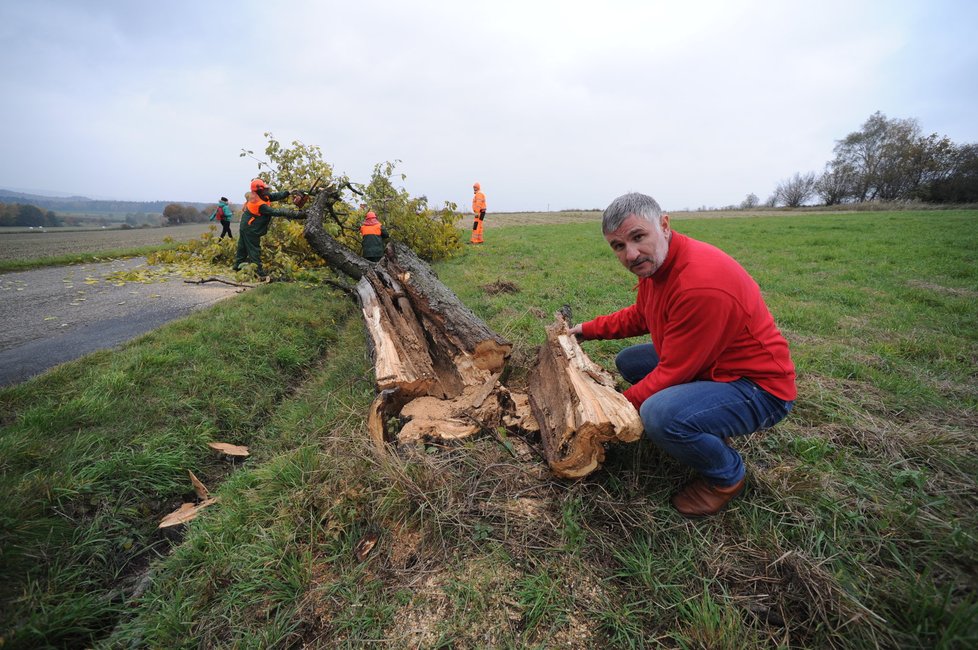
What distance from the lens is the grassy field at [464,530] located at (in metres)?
1.52

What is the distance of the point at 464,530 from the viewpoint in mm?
1925

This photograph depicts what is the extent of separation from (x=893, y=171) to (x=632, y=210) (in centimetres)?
5240

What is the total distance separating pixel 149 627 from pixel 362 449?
1.17 meters

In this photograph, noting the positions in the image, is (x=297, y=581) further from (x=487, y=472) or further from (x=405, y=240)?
(x=405, y=240)

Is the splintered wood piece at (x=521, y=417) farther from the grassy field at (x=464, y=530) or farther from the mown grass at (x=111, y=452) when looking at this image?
the mown grass at (x=111, y=452)

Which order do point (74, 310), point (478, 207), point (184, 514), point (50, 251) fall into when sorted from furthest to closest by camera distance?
1. point (478, 207)
2. point (50, 251)
3. point (74, 310)
4. point (184, 514)

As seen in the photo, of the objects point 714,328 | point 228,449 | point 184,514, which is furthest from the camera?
point 228,449

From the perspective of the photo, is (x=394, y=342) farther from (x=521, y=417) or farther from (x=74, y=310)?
(x=74, y=310)

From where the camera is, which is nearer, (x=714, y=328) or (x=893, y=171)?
(x=714, y=328)

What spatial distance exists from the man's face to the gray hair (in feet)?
0.06

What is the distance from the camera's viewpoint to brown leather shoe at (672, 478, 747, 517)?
6.22ft

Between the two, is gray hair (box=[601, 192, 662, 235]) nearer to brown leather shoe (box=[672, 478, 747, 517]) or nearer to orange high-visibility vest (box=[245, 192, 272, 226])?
brown leather shoe (box=[672, 478, 747, 517])

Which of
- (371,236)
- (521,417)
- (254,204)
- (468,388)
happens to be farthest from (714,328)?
(254,204)

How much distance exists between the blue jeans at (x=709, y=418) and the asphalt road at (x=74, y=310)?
217 inches
